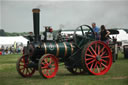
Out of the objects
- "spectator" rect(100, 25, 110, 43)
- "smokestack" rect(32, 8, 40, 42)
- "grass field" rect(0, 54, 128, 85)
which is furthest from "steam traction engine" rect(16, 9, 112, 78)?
"spectator" rect(100, 25, 110, 43)

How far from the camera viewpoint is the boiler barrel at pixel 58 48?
8.97 m

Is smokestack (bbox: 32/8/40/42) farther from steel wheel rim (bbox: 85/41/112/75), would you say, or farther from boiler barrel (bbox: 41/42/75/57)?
steel wheel rim (bbox: 85/41/112/75)

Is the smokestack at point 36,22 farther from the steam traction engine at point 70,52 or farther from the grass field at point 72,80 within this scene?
the grass field at point 72,80

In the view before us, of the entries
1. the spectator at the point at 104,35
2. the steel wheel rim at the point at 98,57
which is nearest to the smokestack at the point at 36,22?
the steel wheel rim at the point at 98,57

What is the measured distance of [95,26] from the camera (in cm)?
1009

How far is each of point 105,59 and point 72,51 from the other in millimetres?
1206

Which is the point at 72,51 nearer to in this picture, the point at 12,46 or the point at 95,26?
the point at 95,26

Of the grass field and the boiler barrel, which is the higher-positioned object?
the boiler barrel

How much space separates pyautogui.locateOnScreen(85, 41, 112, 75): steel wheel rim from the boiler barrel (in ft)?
2.06

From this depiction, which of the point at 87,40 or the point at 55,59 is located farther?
the point at 87,40

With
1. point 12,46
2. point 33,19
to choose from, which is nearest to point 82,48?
point 33,19

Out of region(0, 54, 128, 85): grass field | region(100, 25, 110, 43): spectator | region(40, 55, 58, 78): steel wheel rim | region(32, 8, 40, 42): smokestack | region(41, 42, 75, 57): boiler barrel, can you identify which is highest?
region(32, 8, 40, 42): smokestack

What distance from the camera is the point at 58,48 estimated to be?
9.14m

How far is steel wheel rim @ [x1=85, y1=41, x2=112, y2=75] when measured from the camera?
9.08 meters
